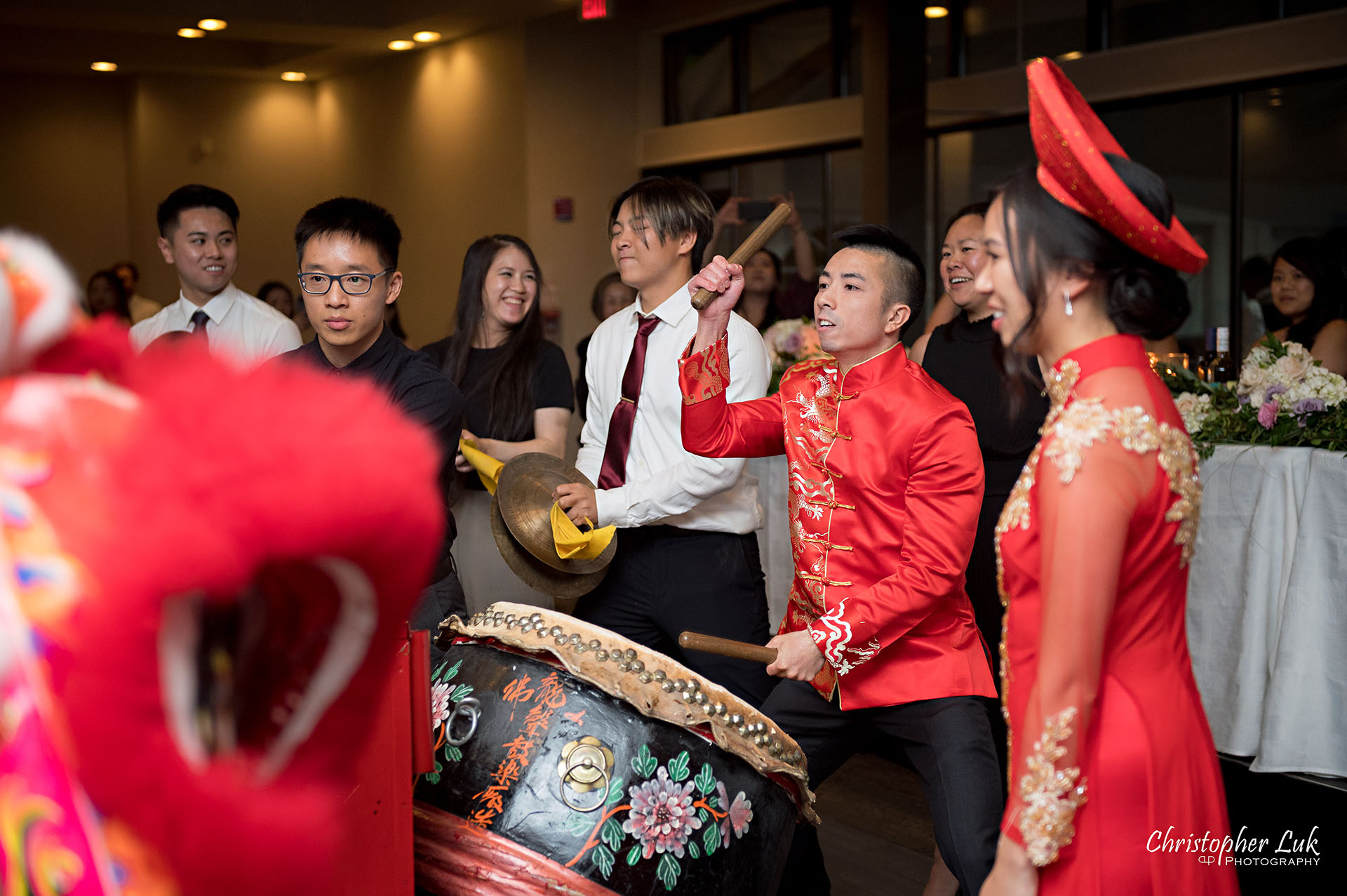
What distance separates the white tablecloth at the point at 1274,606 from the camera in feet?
9.45

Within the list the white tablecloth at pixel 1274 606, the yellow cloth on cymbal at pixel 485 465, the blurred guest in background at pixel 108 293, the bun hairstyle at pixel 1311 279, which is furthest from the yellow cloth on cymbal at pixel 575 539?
the blurred guest in background at pixel 108 293

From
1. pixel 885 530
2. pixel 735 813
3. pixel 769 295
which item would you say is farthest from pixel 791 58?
pixel 735 813

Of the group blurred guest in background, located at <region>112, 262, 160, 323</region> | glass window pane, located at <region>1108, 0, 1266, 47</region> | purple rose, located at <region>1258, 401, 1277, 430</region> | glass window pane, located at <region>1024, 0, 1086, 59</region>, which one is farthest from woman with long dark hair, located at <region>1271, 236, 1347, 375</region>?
blurred guest in background, located at <region>112, 262, 160, 323</region>

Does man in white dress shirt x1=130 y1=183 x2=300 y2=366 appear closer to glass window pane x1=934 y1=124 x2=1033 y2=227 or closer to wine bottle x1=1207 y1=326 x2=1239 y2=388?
wine bottle x1=1207 y1=326 x2=1239 y2=388

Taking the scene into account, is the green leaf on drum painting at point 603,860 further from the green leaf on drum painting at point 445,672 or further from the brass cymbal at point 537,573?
the brass cymbal at point 537,573

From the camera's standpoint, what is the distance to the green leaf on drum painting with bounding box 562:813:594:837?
1.47 m

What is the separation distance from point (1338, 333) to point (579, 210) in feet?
18.9

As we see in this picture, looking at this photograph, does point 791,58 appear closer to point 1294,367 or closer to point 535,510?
point 1294,367

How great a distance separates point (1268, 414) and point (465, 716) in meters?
2.49

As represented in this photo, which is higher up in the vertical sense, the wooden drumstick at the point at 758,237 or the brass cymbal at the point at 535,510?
the wooden drumstick at the point at 758,237

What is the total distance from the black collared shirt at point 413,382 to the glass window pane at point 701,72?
6762 millimetres

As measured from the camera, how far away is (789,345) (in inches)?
184

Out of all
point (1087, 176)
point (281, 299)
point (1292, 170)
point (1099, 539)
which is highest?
point (1292, 170)

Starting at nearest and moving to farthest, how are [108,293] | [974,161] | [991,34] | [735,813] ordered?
[735,813]
[991,34]
[974,161]
[108,293]
